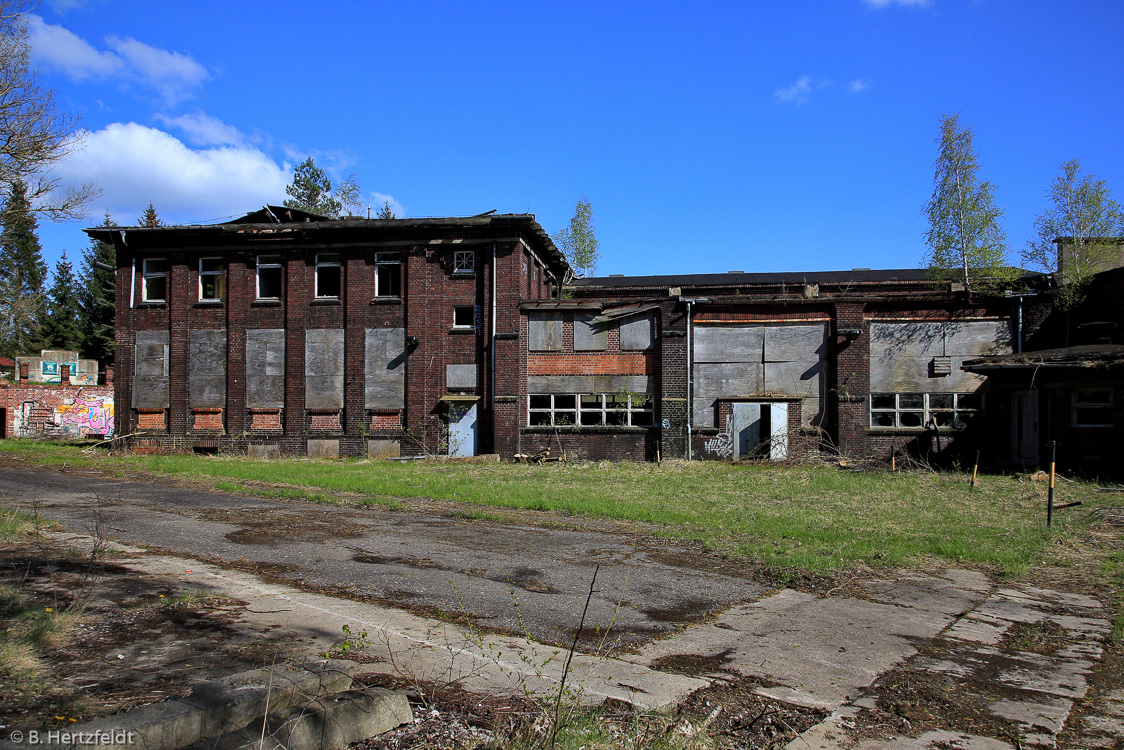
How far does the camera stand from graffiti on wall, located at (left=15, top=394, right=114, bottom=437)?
3316 cm

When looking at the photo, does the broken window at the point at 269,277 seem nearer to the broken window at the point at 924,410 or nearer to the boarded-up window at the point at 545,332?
the boarded-up window at the point at 545,332

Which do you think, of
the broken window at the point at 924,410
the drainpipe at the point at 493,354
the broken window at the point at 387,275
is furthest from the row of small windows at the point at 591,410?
the broken window at the point at 924,410

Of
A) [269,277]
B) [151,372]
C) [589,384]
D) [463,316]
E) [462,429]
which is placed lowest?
[462,429]

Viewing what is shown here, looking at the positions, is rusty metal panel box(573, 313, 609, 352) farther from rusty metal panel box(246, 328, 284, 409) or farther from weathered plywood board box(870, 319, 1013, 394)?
rusty metal panel box(246, 328, 284, 409)

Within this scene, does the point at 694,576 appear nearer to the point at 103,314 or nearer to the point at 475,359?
the point at 475,359

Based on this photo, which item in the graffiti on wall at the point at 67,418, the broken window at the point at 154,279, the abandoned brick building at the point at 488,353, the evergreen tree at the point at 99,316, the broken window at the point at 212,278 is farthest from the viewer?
the evergreen tree at the point at 99,316

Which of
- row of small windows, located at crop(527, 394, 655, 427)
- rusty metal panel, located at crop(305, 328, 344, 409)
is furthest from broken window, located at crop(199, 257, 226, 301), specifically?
row of small windows, located at crop(527, 394, 655, 427)

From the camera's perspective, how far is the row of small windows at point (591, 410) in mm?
22141

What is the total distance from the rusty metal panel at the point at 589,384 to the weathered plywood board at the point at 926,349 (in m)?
7.23

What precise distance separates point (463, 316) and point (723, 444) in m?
9.57

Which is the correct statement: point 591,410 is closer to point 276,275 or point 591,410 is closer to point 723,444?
point 723,444

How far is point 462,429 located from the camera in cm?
2267

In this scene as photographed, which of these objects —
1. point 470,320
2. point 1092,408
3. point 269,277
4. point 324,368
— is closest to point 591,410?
point 470,320

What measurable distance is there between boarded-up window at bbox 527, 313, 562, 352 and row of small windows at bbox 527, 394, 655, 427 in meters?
1.62
